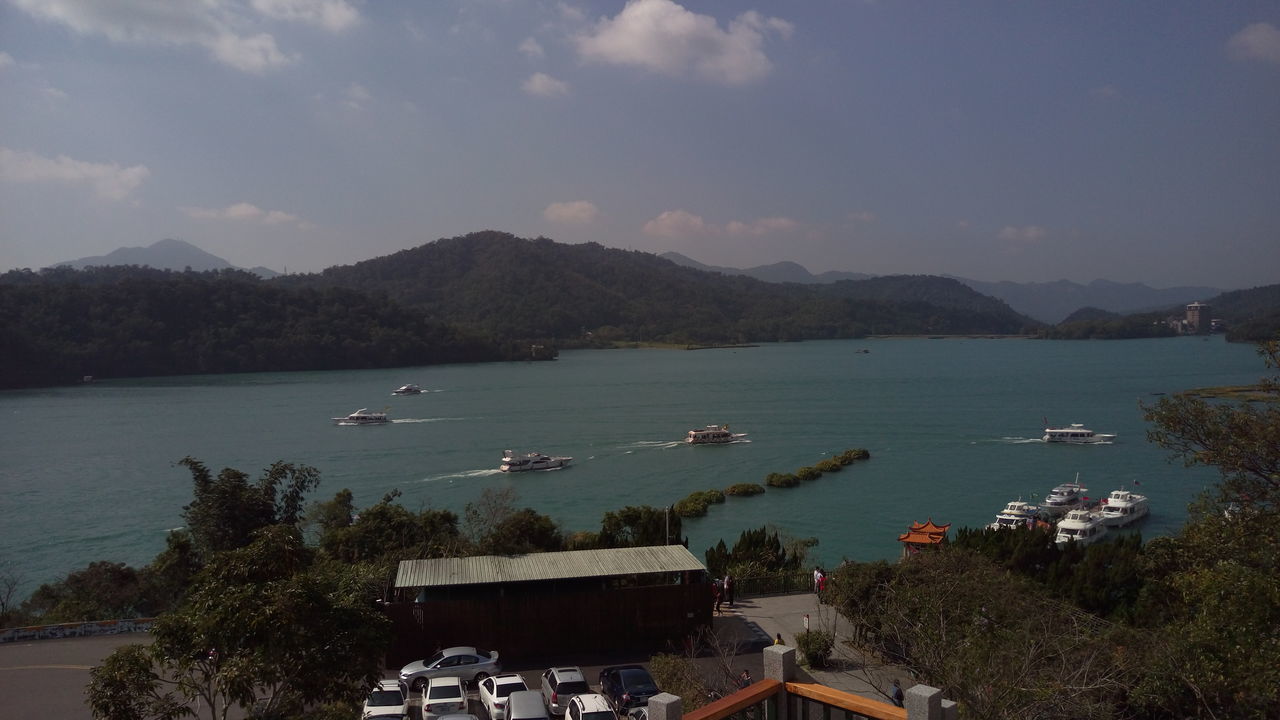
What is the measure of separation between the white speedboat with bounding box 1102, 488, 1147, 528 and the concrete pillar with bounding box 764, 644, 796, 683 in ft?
89.8

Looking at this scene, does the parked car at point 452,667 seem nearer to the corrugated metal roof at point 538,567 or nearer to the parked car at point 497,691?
the parked car at point 497,691

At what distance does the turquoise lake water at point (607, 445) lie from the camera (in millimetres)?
30250

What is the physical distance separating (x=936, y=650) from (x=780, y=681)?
3.20 metres

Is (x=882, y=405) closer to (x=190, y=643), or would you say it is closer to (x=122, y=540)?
(x=122, y=540)

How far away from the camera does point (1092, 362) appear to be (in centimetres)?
10219

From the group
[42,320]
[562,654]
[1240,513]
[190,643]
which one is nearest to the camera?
[190,643]

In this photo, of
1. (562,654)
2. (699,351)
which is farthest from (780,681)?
(699,351)

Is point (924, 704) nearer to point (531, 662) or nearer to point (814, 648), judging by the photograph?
point (814, 648)

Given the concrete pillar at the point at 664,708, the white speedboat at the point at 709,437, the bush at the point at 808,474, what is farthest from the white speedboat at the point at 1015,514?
the concrete pillar at the point at 664,708

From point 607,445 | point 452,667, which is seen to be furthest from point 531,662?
point 607,445

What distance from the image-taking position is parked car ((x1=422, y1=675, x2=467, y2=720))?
9.17 m

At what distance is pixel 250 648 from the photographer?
558 centimetres

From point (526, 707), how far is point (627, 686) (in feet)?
4.05

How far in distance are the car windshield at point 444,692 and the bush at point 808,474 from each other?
28.4 m
